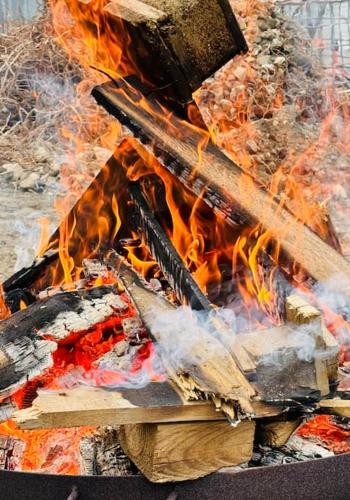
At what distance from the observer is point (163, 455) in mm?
2096

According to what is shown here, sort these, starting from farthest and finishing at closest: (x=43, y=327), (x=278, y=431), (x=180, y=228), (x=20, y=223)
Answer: (x=20, y=223)
(x=180, y=228)
(x=43, y=327)
(x=278, y=431)

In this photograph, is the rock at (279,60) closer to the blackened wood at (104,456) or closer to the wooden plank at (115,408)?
the blackened wood at (104,456)

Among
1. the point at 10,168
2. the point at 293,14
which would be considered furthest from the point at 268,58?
the point at 10,168

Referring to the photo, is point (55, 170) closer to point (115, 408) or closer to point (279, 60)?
point (279, 60)

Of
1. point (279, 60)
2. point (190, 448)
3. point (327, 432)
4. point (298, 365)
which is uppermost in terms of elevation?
point (298, 365)

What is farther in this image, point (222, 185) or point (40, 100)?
point (40, 100)

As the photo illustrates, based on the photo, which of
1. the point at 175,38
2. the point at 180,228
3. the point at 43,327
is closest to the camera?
the point at 43,327

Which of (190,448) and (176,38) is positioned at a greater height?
(176,38)

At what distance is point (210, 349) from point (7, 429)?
739mm

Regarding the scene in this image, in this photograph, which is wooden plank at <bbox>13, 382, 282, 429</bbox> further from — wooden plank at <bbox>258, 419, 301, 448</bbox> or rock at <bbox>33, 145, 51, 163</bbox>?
rock at <bbox>33, 145, 51, 163</bbox>

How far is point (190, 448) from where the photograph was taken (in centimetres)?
212

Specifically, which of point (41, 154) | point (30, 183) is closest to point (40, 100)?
point (41, 154)

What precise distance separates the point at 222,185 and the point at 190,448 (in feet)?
3.39

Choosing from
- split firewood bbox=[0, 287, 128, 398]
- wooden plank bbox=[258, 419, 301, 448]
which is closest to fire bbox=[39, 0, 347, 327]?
split firewood bbox=[0, 287, 128, 398]
